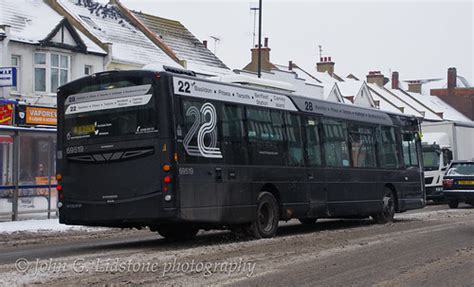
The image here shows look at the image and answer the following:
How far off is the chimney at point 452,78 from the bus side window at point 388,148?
65705mm

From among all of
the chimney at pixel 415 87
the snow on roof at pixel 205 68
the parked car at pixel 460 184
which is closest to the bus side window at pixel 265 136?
the parked car at pixel 460 184

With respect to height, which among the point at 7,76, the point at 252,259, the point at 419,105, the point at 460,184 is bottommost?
the point at 252,259

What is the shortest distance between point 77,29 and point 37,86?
5.59 meters

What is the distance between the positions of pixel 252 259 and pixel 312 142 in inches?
231

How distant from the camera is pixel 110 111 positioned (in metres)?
13.0

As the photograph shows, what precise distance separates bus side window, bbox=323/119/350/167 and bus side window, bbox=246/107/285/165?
197 centimetres

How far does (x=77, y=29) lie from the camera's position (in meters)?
36.9

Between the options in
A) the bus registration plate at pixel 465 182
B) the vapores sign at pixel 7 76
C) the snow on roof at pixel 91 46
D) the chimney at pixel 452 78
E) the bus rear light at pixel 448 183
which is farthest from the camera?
the chimney at pixel 452 78

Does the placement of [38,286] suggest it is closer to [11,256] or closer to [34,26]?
[11,256]

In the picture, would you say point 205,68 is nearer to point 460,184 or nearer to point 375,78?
point 460,184

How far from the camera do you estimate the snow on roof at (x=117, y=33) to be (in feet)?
124

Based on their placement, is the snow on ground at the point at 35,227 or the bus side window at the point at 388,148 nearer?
the snow on ground at the point at 35,227

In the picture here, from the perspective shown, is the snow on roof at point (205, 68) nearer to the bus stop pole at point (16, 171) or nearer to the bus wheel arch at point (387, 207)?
the bus stop pole at point (16, 171)

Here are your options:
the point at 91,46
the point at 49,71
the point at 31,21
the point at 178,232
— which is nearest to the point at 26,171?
the point at 178,232
